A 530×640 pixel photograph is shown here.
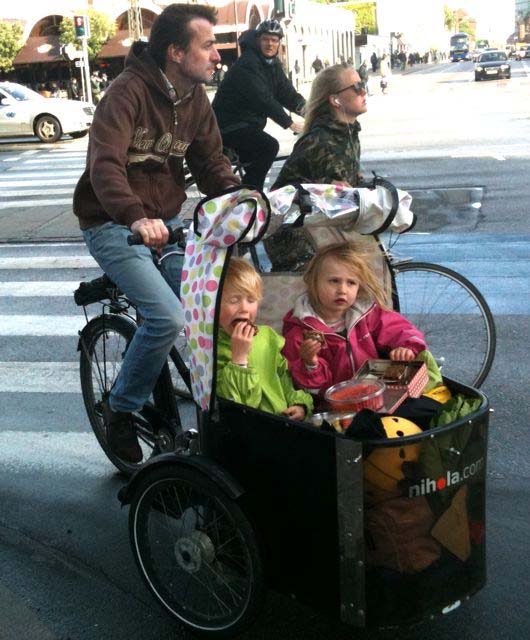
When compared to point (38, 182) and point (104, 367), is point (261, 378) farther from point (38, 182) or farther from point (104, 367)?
point (38, 182)

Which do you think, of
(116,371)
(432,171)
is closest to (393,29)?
(432,171)

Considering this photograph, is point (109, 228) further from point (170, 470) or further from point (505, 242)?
point (505, 242)

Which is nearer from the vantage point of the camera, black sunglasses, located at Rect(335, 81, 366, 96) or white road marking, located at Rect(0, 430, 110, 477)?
white road marking, located at Rect(0, 430, 110, 477)

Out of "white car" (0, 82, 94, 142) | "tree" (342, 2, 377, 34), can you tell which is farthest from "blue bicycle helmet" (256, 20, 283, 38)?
"tree" (342, 2, 377, 34)

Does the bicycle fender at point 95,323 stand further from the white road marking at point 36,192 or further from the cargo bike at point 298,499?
the white road marking at point 36,192

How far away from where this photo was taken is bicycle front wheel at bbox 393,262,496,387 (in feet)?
16.0

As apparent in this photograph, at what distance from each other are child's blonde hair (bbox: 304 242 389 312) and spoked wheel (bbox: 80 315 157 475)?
952 millimetres

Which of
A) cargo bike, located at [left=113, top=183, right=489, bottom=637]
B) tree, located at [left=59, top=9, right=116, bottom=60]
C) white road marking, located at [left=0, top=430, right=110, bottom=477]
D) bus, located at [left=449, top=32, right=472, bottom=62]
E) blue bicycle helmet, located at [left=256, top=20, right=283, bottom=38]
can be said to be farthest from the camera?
bus, located at [left=449, top=32, right=472, bottom=62]

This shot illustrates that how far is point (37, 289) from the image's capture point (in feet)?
27.4

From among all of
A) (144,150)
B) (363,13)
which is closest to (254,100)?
(144,150)

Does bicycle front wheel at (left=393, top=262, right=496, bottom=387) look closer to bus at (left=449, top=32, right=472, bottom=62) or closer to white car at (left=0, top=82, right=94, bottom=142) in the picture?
white car at (left=0, top=82, right=94, bottom=142)

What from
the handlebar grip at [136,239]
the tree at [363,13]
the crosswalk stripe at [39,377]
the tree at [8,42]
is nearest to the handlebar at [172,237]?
the handlebar grip at [136,239]

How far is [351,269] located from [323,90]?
2258 mm

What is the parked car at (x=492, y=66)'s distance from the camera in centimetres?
4953
